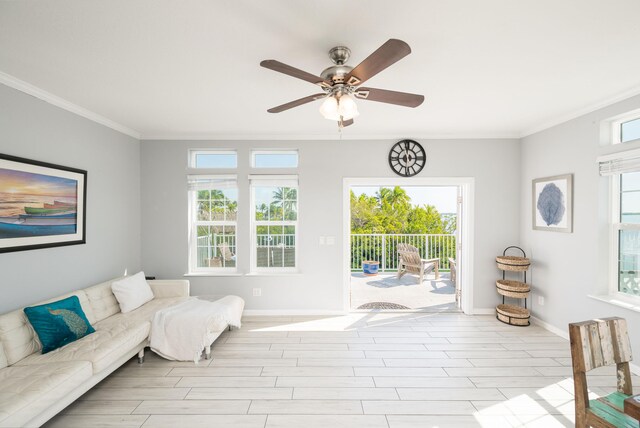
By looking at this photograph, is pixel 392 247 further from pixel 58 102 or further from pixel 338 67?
pixel 58 102

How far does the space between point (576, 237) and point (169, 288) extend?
16.1ft

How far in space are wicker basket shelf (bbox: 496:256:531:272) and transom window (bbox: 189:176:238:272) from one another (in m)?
3.76

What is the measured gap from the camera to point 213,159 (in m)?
4.40

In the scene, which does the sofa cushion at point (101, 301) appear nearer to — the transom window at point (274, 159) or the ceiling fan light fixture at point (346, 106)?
the transom window at point (274, 159)

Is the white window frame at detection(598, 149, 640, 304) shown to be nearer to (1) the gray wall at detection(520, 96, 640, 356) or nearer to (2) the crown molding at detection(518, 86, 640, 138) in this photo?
(1) the gray wall at detection(520, 96, 640, 356)

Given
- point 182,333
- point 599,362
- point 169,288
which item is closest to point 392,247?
point 169,288

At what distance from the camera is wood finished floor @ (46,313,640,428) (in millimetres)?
2164

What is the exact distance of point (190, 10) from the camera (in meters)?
1.70

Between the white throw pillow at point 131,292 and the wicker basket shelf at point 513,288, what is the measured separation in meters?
4.54

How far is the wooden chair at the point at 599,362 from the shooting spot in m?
1.47

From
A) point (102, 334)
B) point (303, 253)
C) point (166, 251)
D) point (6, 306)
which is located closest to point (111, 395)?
point (102, 334)

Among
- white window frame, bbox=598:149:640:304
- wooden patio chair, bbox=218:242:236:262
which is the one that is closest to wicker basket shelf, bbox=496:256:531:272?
white window frame, bbox=598:149:640:304

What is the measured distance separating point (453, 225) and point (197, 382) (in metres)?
6.71

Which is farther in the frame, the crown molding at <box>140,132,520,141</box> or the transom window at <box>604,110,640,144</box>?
the crown molding at <box>140,132,520,141</box>
